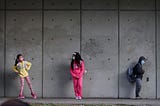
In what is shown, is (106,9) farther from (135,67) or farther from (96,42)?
(135,67)

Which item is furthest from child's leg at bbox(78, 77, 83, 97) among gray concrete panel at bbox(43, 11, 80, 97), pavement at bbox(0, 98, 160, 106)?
gray concrete panel at bbox(43, 11, 80, 97)

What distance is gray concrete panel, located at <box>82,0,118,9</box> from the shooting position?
1366cm

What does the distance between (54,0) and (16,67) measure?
2709 mm

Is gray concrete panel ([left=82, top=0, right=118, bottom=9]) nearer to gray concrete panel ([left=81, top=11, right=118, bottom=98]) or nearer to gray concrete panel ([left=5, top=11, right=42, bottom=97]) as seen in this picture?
gray concrete panel ([left=81, top=11, right=118, bottom=98])

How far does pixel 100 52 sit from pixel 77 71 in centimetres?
125

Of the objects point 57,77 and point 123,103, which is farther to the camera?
point 57,77

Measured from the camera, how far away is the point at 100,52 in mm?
13711

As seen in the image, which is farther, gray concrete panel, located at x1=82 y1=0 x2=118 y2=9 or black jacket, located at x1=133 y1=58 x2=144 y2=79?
gray concrete panel, located at x1=82 y1=0 x2=118 y2=9

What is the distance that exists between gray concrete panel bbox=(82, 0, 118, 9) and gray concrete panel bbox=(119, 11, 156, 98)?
429 mm

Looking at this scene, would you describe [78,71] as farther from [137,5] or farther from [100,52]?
[137,5]

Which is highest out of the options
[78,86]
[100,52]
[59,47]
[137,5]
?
Answer: [137,5]

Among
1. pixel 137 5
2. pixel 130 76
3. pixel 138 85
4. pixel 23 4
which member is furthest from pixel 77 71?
pixel 137 5

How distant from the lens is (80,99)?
13.2 meters

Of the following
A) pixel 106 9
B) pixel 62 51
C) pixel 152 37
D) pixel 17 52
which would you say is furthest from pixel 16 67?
pixel 152 37
